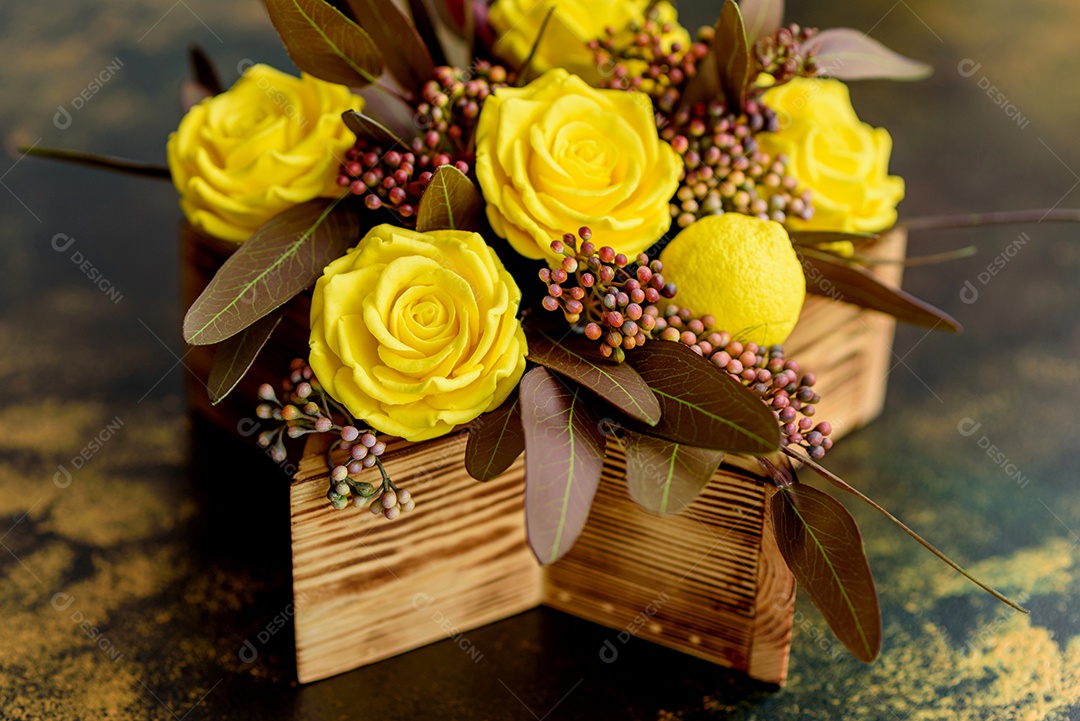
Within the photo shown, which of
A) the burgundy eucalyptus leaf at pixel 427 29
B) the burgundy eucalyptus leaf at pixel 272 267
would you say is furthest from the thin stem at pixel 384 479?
the burgundy eucalyptus leaf at pixel 427 29

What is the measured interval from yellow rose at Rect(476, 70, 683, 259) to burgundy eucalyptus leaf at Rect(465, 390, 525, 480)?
0.31 ft

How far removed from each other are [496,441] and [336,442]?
0.30ft

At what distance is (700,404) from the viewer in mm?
547

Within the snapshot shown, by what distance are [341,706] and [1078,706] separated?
430 millimetres

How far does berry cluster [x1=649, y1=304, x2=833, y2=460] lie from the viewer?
58 centimetres

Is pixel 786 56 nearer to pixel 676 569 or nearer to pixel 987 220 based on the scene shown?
pixel 987 220

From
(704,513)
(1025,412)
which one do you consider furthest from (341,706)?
(1025,412)

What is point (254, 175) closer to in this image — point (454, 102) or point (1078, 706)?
point (454, 102)

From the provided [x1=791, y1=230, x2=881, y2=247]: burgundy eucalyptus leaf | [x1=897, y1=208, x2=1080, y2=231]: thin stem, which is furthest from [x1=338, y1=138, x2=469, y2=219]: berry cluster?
[x1=897, y1=208, x2=1080, y2=231]: thin stem

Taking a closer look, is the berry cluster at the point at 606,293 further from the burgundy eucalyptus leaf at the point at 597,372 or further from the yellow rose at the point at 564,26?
the yellow rose at the point at 564,26

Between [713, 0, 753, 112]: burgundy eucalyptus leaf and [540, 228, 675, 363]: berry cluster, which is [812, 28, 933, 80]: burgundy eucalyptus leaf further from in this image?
[540, 228, 675, 363]: berry cluster

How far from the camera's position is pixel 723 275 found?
61cm

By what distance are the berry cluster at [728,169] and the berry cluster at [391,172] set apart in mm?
142

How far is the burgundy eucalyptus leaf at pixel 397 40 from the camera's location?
661mm
